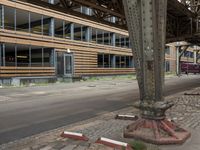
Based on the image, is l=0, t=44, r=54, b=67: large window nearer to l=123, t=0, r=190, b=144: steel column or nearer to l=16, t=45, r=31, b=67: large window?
l=16, t=45, r=31, b=67: large window

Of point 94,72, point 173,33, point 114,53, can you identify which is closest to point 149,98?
point 173,33

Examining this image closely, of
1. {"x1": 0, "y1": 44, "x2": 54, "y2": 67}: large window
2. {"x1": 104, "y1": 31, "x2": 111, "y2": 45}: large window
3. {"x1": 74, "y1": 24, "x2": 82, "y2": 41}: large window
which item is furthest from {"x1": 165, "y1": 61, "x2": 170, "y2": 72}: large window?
{"x1": 0, "y1": 44, "x2": 54, "y2": 67}: large window

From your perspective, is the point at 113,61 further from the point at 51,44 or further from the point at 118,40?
the point at 51,44

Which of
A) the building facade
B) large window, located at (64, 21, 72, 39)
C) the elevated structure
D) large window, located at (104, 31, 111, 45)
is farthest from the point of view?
large window, located at (104, 31, 111, 45)

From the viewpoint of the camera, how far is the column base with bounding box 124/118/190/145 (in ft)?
21.2

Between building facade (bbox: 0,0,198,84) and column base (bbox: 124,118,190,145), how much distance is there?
17.7 m

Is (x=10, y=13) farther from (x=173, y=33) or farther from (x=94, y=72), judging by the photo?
(x=173, y=33)

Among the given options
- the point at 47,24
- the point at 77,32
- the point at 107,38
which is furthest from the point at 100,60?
the point at 47,24

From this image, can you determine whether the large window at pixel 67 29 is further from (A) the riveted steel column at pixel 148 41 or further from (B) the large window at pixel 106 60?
(A) the riveted steel column at pixel 148 41

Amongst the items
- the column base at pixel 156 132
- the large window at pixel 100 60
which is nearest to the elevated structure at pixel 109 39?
the column base at pixel 156 132

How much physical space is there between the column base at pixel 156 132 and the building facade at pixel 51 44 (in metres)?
17.7

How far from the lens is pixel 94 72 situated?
4200 centimetres

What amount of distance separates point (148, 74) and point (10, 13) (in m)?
28.1

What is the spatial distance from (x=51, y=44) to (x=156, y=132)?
28.7 m
